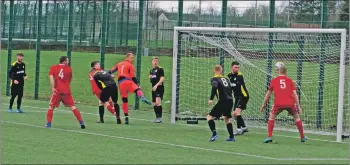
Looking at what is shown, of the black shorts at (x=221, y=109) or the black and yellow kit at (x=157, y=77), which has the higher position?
the black and yellow kit at (x=157, y=77)

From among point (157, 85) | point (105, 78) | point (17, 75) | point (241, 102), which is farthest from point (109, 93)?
point (241, 102)

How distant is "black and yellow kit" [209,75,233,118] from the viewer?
1716 cm

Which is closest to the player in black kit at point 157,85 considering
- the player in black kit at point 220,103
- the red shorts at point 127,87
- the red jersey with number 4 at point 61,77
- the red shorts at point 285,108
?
the red shorts at point 127,87

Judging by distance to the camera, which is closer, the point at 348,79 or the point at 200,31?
the point at 348,79

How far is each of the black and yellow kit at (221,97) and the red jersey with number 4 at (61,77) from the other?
3951 millimetres

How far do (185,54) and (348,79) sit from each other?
17.6 ft

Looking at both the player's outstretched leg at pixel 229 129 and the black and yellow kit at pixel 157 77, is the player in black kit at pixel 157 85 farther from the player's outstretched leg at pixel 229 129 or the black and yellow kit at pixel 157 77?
the player's outstretched leg at pixel 229 129

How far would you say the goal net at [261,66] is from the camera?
67.3ft

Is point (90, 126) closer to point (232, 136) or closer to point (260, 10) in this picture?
point (232, 136)

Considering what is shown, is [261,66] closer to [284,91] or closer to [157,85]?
[157,85]

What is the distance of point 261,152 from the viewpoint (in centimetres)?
1530

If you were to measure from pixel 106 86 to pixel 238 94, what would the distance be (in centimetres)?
388

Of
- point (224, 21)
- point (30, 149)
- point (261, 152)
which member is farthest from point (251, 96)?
point (30, 149)

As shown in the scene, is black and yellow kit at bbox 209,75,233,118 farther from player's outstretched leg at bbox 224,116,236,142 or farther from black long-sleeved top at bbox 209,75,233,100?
player's outstretched leg at bbox 224,116,236,142
